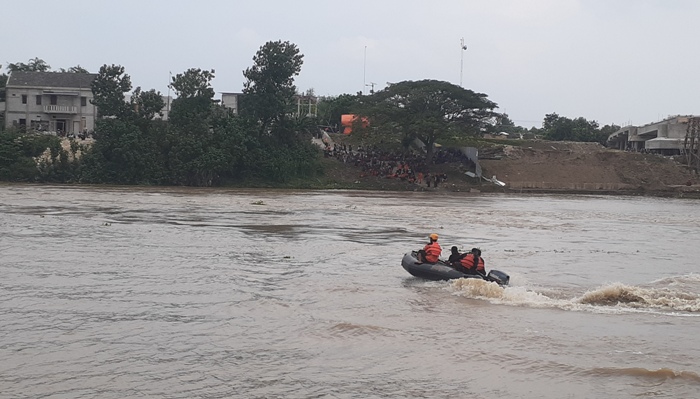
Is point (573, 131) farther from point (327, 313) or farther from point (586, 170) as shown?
point (327, 313)

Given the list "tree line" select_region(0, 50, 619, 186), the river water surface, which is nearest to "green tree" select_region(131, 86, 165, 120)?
"tree line" select_region(0, 50, 619, 186)

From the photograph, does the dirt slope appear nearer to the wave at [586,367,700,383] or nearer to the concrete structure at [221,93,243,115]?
the concrete structure at [221,93,243,115]

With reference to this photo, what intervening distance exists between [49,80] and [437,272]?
2273 inches

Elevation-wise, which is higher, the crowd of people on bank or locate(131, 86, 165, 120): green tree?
locate(131, 86, 165, 120): green tree

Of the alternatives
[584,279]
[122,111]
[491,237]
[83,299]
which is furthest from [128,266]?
[122,111]

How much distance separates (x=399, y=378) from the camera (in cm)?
1109

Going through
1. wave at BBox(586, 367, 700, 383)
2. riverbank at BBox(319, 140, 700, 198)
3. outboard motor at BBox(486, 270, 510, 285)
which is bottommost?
wave at BBox(586, 367, 700, 383)

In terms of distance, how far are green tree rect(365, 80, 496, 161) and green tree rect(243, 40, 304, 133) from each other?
6.11 metres

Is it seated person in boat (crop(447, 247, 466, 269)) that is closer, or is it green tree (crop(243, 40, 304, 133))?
seated person in boat (crop(447, 247, 466, 269))

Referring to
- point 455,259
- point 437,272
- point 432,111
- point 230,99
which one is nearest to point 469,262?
point 455,259

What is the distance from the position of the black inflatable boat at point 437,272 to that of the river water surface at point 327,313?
0.36 m

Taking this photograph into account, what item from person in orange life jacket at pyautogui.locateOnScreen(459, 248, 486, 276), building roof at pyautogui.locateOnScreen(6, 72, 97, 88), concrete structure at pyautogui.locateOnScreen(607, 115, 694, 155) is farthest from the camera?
concrete structure at pyautogui.locateOnScreen(607, 115, 694, 155)

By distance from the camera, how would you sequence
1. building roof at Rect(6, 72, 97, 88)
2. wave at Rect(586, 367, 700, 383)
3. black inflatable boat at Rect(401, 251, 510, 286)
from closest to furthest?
1. wave at Rect(586, 367, 700, 383)
2. black inflatable boat at Rect(401, 251, 510, 286)
3. building roof at Rect(6, 72, 97, 88)

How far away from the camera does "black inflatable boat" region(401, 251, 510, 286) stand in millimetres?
17703
